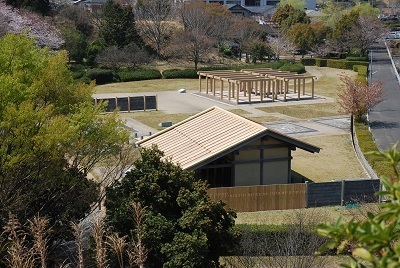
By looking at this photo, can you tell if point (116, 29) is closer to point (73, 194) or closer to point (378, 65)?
point (378, 65)

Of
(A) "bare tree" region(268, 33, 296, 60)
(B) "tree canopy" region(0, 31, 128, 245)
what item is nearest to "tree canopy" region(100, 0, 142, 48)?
(A) "bare tree" region(268, 33, 296, 60)

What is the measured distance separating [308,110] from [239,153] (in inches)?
707

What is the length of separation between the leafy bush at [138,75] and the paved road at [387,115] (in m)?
19.4

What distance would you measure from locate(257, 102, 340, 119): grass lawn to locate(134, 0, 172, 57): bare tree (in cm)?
2564

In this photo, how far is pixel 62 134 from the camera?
12.3 metres

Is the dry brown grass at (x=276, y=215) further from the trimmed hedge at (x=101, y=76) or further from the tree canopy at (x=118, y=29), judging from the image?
the tree canopy at (x=118, y=29)

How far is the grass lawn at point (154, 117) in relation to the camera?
33.5 metres

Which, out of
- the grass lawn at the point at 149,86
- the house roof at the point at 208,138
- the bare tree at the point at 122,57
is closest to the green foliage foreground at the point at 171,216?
the house roof at the point at 208,138

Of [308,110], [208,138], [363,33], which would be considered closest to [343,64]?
[363,33]

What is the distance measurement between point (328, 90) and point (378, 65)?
1857cm

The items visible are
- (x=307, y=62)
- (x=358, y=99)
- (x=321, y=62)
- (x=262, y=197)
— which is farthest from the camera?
(x=307, y=62)

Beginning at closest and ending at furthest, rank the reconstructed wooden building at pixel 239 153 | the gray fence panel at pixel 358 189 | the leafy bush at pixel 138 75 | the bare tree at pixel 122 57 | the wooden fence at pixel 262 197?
the wooden fence at pixel 262 197, the gray fence panel at pixel 358 189, the reconstructed wooden building at pixel 239 153, the leafy bush at pixel 138 75, the bare tree at pixel 122 57

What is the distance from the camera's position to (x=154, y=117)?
35031 millimetres

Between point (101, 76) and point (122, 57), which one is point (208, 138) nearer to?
point (101, 76)
